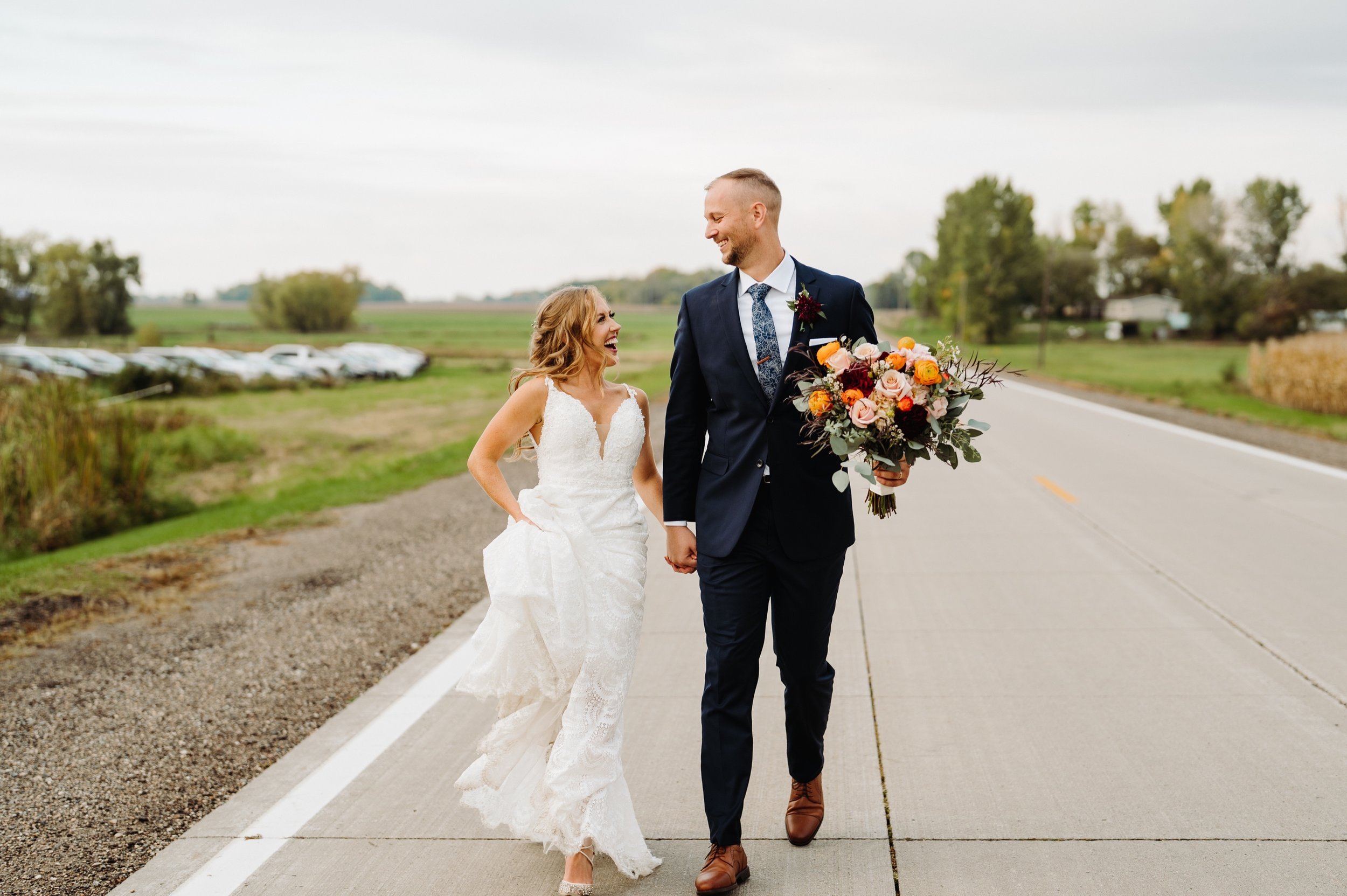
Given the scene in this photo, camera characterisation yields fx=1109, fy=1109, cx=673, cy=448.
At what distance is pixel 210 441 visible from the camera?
949 inches

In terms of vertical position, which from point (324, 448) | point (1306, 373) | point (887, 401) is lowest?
point (324, 448)

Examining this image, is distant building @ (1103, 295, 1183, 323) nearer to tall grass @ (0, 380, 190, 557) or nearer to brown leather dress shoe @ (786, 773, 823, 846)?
tall grass @ (0, 380, 190, 557)

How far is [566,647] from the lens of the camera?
3.73 m

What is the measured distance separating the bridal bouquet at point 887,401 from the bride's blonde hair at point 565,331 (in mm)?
773

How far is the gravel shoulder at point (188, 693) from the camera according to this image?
425 cm

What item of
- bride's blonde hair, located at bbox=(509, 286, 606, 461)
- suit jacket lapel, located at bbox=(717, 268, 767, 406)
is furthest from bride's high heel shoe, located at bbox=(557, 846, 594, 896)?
suit jacket lapel, located at bbox=(717, 268, 767, 406)

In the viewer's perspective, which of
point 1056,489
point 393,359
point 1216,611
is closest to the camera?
point 1216,611

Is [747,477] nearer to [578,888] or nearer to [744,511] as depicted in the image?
[744,511]

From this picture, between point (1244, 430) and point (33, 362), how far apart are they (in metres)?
38.8

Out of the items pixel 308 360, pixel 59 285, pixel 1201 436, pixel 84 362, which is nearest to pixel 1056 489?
pixel 1201 436

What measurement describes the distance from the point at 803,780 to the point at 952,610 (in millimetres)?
3513

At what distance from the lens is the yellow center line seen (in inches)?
461

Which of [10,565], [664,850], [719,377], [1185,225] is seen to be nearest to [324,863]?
[664,850]

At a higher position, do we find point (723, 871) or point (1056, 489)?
point (723, 871)
